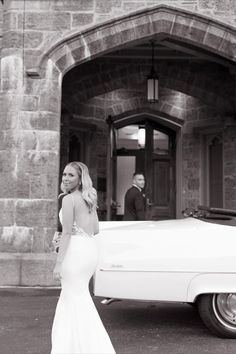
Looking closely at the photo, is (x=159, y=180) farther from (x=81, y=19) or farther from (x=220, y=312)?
(x=220, y=312)

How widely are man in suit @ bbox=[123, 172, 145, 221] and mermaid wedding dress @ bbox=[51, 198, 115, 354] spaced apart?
4.31 m

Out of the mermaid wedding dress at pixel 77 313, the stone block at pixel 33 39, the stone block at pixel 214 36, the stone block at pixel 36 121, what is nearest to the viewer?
the mermaid wedding dress at pixel 77 313

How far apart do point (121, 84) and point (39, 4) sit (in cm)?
419

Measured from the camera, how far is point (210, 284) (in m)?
4.84

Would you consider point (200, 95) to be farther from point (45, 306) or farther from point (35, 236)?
point (45, 306)

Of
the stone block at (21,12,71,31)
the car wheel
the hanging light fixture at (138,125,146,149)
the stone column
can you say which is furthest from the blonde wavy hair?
the hanging light fixture at (138,125,146,149)

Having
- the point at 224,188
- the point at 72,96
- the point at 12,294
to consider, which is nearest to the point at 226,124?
the point at 224,188

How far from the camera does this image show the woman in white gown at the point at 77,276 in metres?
3.84

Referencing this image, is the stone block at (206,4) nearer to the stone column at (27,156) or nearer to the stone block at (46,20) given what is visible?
the stone block at (46,20)

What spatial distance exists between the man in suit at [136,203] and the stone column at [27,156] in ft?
3.78

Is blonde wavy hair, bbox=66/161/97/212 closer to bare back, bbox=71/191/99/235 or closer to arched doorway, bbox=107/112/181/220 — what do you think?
bare back, bbox=71/191/99/235

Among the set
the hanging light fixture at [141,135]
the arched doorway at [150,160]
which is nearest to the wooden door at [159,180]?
the arched doorway at [150,160]

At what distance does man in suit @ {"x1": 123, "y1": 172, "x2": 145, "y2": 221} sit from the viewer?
826cm

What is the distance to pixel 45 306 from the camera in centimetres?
653
